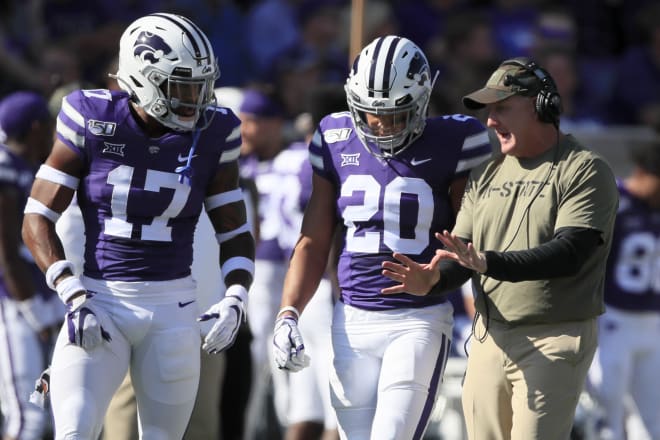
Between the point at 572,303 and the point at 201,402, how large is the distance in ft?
7.33

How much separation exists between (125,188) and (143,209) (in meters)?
0.10

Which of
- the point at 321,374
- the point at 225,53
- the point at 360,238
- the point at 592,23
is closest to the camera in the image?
the point at 360,238

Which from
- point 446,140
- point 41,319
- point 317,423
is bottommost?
point 317,423

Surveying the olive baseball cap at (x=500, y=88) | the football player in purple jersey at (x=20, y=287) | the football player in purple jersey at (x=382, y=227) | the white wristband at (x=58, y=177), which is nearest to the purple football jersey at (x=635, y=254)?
the football player in purple jersey at (x=382, y=227)

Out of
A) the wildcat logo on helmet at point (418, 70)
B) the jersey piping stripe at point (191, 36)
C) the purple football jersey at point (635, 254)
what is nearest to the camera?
the jersey piping stripe at point (191, 36)

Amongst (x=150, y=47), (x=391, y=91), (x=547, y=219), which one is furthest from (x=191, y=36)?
(x=547, y=219)

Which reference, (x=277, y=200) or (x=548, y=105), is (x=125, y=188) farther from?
(x=277, y=200)

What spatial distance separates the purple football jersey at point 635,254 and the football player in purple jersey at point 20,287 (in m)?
2.86

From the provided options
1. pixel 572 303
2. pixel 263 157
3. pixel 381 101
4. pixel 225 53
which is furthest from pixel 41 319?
pixel 225 53

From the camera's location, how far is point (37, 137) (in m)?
7.05

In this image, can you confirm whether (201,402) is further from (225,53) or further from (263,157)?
(225,53)

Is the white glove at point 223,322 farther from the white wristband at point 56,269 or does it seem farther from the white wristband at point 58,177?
the white wristband at point 58,177

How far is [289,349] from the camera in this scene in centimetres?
504

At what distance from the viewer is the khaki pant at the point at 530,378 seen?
4918 millimetres
